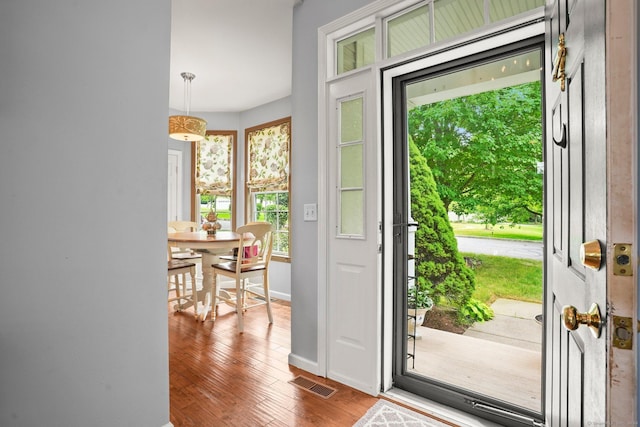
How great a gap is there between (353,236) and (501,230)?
1.48 m

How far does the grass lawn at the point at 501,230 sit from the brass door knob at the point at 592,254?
2.36 m

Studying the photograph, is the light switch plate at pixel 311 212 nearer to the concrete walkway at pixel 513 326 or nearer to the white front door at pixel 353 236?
the white front door at pixel 353 236

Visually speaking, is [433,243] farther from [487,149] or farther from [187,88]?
[187,88]

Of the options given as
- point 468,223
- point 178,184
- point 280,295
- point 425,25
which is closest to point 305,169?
point 425,25

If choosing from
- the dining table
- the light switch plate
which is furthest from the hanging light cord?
the light switch plate

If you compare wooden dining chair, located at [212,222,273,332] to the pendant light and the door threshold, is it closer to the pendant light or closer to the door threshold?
the pendant light

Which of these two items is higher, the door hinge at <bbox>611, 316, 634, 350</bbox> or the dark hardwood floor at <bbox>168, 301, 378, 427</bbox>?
the door hinge at <bbox>611, 316, 634, 350</bbox>

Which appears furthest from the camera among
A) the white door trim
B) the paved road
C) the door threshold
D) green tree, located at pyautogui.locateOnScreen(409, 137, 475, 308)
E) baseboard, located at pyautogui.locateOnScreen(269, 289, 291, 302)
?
the white door trim

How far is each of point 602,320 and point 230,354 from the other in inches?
102

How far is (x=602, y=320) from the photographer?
0.58m

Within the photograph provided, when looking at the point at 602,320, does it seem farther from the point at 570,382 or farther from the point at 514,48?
the point at 514,48

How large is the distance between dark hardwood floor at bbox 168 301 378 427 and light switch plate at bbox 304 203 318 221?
43.0 inches

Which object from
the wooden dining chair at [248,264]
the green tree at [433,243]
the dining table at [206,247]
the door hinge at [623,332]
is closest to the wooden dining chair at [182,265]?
the dining table at [206,247]

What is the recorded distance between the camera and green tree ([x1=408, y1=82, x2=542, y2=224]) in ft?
8.71
